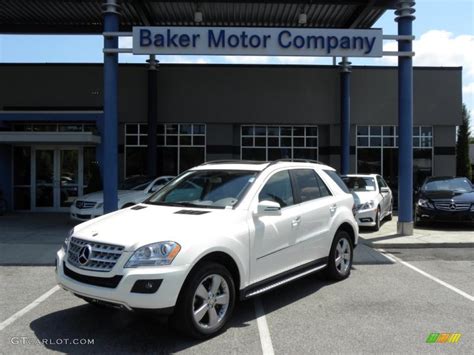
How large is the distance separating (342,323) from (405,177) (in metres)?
7.45

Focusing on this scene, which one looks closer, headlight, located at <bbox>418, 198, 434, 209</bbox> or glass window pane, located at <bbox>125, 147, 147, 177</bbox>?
headlight, located at <bbox>418, 198, 434, 209</bbox>

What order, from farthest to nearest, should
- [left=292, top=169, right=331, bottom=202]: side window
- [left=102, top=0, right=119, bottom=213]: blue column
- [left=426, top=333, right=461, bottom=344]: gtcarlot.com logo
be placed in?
[left=102, top=0, right=119, bottom=213]: blue column → [left=292, top=169, right=331, bottom=202]: side window → [left=426, top=333, right=461, bottom=344]: gtcarlot.com logo

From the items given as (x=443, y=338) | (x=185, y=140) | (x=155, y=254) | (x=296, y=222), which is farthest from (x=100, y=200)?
(x=443, y=338)

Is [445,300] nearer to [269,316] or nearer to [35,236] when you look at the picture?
[269,316]

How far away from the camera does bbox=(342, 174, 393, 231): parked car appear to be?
40.6ft

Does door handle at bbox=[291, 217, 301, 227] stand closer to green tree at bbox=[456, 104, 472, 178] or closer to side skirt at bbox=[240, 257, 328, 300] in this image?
Result: side skirt at bbox=[240, 257, 328, 300]

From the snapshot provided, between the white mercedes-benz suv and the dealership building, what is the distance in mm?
11168

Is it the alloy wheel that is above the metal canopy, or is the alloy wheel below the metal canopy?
below

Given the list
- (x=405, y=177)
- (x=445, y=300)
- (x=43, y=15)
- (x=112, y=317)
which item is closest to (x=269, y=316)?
(x=112, y=317)

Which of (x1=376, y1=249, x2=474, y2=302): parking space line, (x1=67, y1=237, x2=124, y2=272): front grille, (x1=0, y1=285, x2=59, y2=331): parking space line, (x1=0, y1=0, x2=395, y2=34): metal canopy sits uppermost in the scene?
(x1=0, y1=0, x2=395, y2=34): metal canopy

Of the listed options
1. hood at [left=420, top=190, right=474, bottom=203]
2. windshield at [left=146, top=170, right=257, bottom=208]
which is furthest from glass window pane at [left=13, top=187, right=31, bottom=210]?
hood at [left=420, top=190, right=474, bottom=203]

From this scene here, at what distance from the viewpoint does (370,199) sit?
1265cm

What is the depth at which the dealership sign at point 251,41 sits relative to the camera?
11.2m

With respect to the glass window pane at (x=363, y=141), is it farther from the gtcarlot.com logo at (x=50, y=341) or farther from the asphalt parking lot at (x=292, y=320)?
the gtcarlot.com logo at (x=50, y=341)
